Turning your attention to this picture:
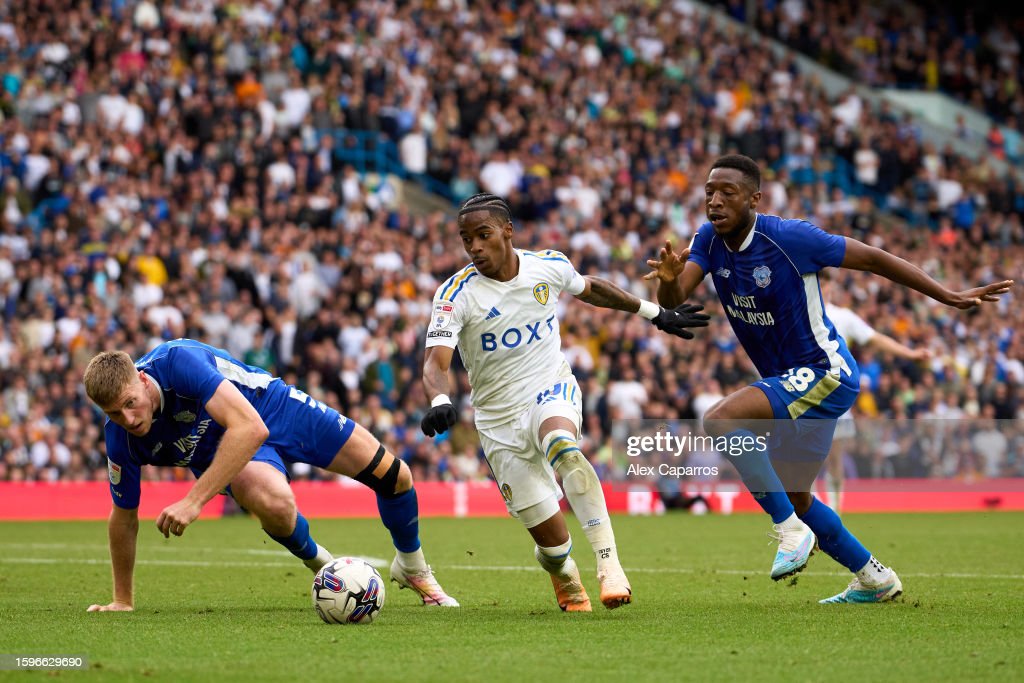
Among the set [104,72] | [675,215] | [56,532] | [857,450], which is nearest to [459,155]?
[675,215]

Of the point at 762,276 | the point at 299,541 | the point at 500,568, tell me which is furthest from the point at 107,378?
the point at 500,568

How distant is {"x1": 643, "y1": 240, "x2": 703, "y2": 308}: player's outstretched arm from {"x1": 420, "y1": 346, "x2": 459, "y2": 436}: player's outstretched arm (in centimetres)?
130

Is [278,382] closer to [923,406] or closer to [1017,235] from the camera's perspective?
[923,406]

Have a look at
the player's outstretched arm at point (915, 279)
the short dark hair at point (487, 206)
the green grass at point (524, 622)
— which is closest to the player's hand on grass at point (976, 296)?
the player's outstretched arm at point (915, 279)

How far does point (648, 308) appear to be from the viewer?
9.12 m

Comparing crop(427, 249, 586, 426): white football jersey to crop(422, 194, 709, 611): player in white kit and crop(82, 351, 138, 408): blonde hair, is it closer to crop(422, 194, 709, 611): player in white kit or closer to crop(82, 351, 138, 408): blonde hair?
crop(422, 194, 709, 611): player in white kit

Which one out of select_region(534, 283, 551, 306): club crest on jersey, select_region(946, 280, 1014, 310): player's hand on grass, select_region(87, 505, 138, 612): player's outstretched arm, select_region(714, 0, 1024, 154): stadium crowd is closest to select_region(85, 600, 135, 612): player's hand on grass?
select_region(87, 505, 138, 612): player's outstretched arm

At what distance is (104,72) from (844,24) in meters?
20.6

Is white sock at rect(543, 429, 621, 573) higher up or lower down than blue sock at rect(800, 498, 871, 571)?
higher up

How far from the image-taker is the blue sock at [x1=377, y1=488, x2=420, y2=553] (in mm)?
8859

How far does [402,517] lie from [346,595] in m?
1.10

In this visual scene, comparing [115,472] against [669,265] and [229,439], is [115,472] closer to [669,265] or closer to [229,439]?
[229,439]

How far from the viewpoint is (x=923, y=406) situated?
2333cm
